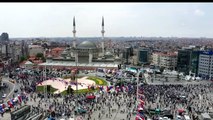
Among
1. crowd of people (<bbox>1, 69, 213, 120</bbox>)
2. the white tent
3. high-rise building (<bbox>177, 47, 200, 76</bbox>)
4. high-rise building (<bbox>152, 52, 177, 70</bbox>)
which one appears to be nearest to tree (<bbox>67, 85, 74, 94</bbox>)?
crowd of people (<bbox>1, 69, 213, 120</bbox>)

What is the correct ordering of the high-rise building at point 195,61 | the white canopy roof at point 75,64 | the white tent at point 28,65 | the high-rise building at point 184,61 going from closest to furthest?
the high-rise building at point 195,61 < the high-rise building at point 184,61 < the white canopy roof at point 75,64 < the white tent at point 28,65

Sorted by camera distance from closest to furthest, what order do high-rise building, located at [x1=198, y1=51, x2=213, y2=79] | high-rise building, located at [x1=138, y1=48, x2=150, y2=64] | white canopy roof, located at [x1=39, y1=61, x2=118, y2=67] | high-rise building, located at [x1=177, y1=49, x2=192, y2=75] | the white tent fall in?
1. high-rise building, located at [x1=198, y1=51, x2=213, y2=79]
2. high-rise building, located at [x1=177, y1=49, x2=192, y2=75]
3. white canopy roof, located at [x1=39, y1=61, x2=118, y2=67]
4. the white tent
5. high-rise building, located at [x1=138, y1=48, x2=150, y2=64]

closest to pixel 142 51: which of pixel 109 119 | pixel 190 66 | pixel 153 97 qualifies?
pixel 190 66

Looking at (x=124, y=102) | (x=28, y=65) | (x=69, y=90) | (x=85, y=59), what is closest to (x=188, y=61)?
(x=85, y=59)

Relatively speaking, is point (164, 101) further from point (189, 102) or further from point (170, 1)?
point (170, 1)

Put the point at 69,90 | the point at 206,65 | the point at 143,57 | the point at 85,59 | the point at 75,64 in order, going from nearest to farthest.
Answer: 1. the point at 69,90
2. the point at 206,65
3. the point at 75,64
4. the point at 85,59
5. the point at 143,57

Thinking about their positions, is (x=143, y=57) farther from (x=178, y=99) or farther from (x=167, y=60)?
(x=178, y=99)

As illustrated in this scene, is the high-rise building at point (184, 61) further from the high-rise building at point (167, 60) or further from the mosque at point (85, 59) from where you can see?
the mosque at point (85, 59)

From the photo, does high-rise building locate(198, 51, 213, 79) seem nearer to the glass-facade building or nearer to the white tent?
the glass-facade building

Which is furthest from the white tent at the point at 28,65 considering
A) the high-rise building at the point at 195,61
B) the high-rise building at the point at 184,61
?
the high-rise building at the point at 195,61
